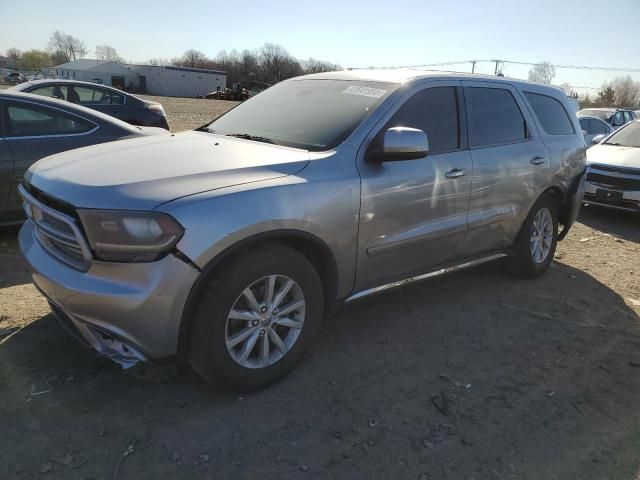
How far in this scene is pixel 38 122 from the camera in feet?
17.0

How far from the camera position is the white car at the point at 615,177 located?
7.74 m

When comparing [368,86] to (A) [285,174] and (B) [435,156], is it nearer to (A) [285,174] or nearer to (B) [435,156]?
(B) [435,156]

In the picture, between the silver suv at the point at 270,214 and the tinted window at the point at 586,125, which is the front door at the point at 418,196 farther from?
the tinted window at the point at 586,125

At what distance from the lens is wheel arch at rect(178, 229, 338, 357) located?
253 centimetres

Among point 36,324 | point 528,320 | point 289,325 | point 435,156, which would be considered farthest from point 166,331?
point 528,320

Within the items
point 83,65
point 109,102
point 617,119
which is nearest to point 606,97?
point 617,119

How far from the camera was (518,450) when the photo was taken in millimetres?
2629

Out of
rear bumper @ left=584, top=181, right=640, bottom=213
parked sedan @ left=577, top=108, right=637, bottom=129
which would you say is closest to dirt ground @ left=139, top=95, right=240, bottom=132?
rear bumper @ left=584, top=181, right=640, bottom=213

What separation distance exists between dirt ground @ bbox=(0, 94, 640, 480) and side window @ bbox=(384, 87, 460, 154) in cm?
136

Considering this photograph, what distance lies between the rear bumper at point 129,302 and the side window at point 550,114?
378 cm

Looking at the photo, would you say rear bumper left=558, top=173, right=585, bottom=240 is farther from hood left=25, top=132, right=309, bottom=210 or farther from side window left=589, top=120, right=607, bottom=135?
side window left=589, top=120, right=607, bottom=135

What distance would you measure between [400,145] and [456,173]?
0.81 m

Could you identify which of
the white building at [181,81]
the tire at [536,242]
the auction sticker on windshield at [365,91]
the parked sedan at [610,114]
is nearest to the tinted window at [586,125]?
the parked sedan at [610,114]

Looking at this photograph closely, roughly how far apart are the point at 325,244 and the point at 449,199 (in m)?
1.21
